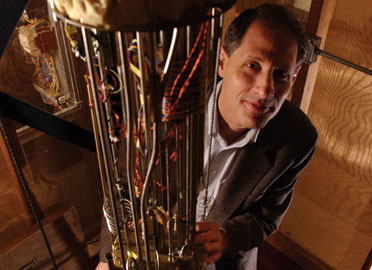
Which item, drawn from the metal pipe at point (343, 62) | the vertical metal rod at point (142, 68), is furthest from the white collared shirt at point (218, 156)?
the vertical metal rod at point (142, 68)

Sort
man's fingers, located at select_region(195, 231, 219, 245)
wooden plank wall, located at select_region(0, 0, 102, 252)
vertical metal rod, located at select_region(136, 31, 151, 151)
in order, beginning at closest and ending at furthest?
1. vertical metal rod, located at select_region(136, 31, 151, 151)
2. man's fingers, located at select_region(195, 231, 219, 245)
3. wooden plank wall, located at select_region(0, 0, 102, 252)

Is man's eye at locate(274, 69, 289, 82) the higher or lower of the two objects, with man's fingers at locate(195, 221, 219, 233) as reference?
higher

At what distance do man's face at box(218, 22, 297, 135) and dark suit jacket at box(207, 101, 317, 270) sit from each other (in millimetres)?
163

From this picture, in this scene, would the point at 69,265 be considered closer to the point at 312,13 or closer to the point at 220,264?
the point at 220,264

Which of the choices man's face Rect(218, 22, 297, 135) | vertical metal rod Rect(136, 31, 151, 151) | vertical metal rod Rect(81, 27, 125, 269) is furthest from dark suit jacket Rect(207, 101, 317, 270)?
vertical metal rod Rect(136, 31, 151, 151)

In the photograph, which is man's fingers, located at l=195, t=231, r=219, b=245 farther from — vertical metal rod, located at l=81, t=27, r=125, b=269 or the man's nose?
the man's nose

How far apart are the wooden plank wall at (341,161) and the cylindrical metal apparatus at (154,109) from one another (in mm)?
1014

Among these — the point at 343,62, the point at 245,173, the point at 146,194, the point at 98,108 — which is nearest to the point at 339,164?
the point at 343,62

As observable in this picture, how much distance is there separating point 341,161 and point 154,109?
55.8 inches

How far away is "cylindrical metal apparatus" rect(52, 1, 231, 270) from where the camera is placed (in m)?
0.49

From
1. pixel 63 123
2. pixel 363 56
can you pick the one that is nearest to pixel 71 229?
pixel 63 123

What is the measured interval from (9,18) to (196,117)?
0.81 metres

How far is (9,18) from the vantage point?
1097mm

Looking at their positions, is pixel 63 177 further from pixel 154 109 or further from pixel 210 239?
pixel 154 109
